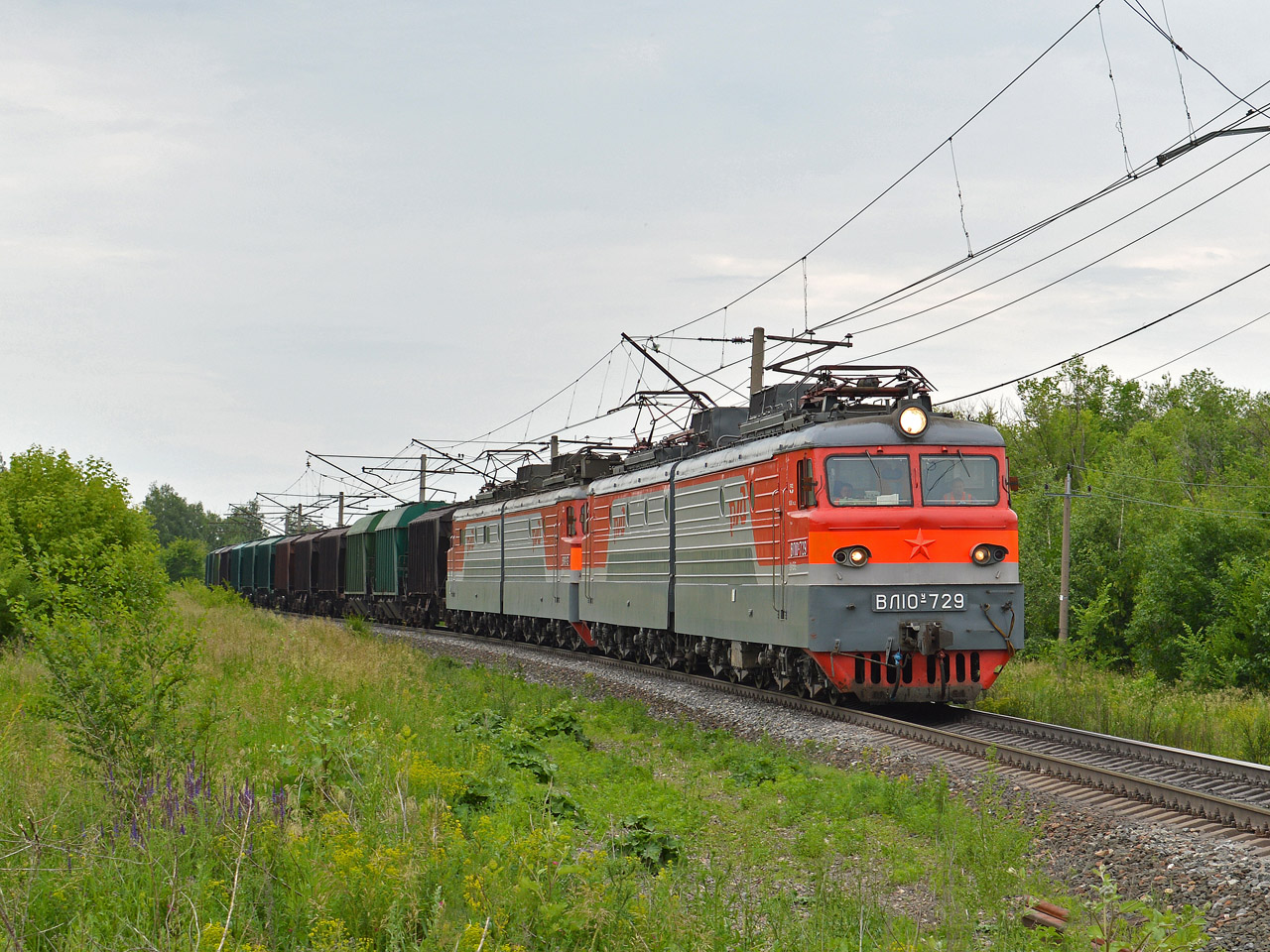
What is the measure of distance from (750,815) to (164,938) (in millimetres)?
5282

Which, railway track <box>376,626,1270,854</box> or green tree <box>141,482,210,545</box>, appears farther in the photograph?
green tree <box>141,482,210,545</box>

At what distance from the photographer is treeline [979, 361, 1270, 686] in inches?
1344

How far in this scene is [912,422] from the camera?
14.3 meters

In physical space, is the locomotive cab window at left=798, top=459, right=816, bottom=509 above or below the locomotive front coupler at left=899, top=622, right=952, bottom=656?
above

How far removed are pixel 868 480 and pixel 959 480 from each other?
1.19 m

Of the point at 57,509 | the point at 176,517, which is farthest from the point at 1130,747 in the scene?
the point at 176,517

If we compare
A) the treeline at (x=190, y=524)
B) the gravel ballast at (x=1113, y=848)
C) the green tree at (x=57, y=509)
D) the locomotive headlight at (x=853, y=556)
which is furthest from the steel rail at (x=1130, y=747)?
the treeline at (x=190, y=524)

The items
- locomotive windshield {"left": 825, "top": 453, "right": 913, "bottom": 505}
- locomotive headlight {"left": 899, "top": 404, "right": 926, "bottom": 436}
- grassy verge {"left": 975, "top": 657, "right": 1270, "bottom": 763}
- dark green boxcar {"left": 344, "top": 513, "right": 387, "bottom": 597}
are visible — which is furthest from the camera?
dark green boxcar {"left": 344, "top": 513, "right": 387, "bottom": 597}

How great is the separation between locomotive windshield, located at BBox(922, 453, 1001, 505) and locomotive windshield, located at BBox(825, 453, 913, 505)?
0.27 metres

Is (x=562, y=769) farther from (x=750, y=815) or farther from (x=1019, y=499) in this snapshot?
(x=1019, y=499)

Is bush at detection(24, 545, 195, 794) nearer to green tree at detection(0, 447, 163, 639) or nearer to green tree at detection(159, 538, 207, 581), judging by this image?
green tree at detection(0, 447, 163, 639)

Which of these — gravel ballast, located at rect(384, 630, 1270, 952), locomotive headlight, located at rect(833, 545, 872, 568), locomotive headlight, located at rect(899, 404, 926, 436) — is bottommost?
gravel ballast, located at rect(384, 630, 1270, 952)

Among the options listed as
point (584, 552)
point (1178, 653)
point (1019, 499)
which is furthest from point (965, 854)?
point (1019, 499)

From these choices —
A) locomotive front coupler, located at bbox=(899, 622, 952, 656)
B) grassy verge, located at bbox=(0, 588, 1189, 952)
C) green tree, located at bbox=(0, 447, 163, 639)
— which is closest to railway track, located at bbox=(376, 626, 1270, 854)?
locomotive front coupler, located at bbox=(899, 622, 952, 656)
